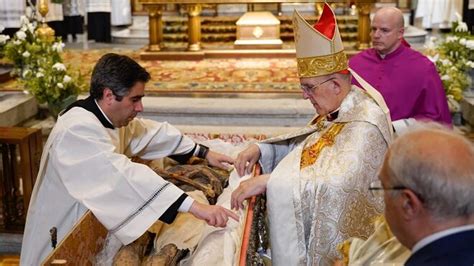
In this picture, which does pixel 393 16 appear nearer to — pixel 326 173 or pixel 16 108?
pixel 326 173

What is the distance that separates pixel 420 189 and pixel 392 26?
2.72 meters

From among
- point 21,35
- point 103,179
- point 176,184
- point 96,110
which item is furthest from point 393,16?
point 21,35

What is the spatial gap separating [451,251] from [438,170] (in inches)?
7.2

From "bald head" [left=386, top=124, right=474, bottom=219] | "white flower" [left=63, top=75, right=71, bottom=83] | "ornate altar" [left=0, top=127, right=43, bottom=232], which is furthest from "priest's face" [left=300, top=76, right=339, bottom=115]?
"white flower" [left=63, top=75, right=71, bottom=83]

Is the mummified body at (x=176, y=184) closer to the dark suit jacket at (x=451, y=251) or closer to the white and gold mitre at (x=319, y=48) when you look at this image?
the white and gold mitre at (x=319, y=48)

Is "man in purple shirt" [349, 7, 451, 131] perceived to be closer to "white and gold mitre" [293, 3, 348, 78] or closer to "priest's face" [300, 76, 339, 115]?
"white and gold mitre" [293, 3, 348, 78]

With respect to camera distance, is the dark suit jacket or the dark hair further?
the dark hair

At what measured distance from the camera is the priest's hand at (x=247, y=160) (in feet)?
10.7

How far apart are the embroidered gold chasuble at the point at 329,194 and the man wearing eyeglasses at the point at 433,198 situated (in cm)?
105

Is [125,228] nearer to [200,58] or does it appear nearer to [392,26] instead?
[392,26]

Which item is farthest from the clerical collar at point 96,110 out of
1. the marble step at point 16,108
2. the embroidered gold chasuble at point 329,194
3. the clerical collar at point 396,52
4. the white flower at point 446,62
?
the white flower at point 446,62

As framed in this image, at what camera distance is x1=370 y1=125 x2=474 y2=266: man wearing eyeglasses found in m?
1.51

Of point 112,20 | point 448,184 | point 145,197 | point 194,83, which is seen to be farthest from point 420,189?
point 112,20

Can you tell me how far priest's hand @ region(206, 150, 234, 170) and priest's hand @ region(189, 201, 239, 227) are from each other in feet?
3.18
